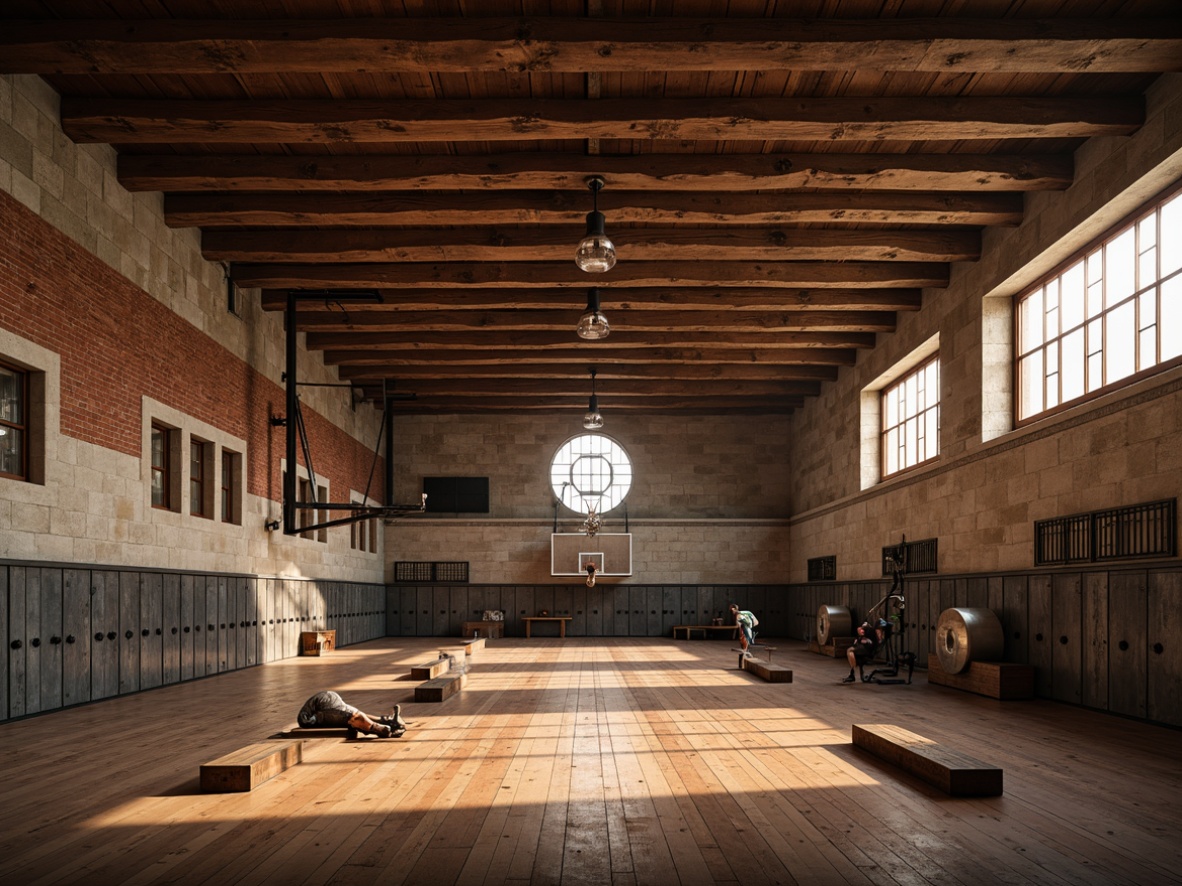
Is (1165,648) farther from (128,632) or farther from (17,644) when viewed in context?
(128,632)

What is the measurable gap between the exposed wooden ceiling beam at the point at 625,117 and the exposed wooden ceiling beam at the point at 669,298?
4.96 m

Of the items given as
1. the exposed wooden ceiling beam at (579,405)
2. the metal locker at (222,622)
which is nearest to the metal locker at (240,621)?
the metal locker at (222,622)

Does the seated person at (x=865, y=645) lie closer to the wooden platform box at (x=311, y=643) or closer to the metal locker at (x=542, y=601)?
the wooden platform box at (x=311, y=643)

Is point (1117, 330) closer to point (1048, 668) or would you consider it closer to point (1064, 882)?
point (1048, 668)

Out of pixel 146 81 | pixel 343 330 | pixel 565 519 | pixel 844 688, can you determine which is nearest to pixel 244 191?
A: pixel 146 81

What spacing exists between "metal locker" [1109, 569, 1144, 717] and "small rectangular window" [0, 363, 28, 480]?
9.20 m

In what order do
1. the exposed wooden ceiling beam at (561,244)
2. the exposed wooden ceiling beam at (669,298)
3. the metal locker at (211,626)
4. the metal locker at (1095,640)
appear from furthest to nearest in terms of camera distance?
the exposed wooden ceiling beam at (669,298), the metal locker at (211,626), the exposed wooden ceiling beam at (561,244), the metal locker at (1095,640)

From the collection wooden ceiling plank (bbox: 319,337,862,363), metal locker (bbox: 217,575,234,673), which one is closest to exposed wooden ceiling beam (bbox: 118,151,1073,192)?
metal locker (bbox: 217,575,234,673)

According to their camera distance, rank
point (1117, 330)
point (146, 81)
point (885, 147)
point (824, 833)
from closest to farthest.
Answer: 1. point (824, 833)
2. point (146, 81)
3. point (1117, 330)
4. point (885, 147)

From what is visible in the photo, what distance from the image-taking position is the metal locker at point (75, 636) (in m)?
8.25

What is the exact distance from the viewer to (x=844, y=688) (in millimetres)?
10219

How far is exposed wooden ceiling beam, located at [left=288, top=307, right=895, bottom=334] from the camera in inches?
554

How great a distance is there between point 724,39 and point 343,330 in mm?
9231

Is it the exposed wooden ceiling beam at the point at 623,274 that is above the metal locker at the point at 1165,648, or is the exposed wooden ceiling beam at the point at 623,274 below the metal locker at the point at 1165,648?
above
